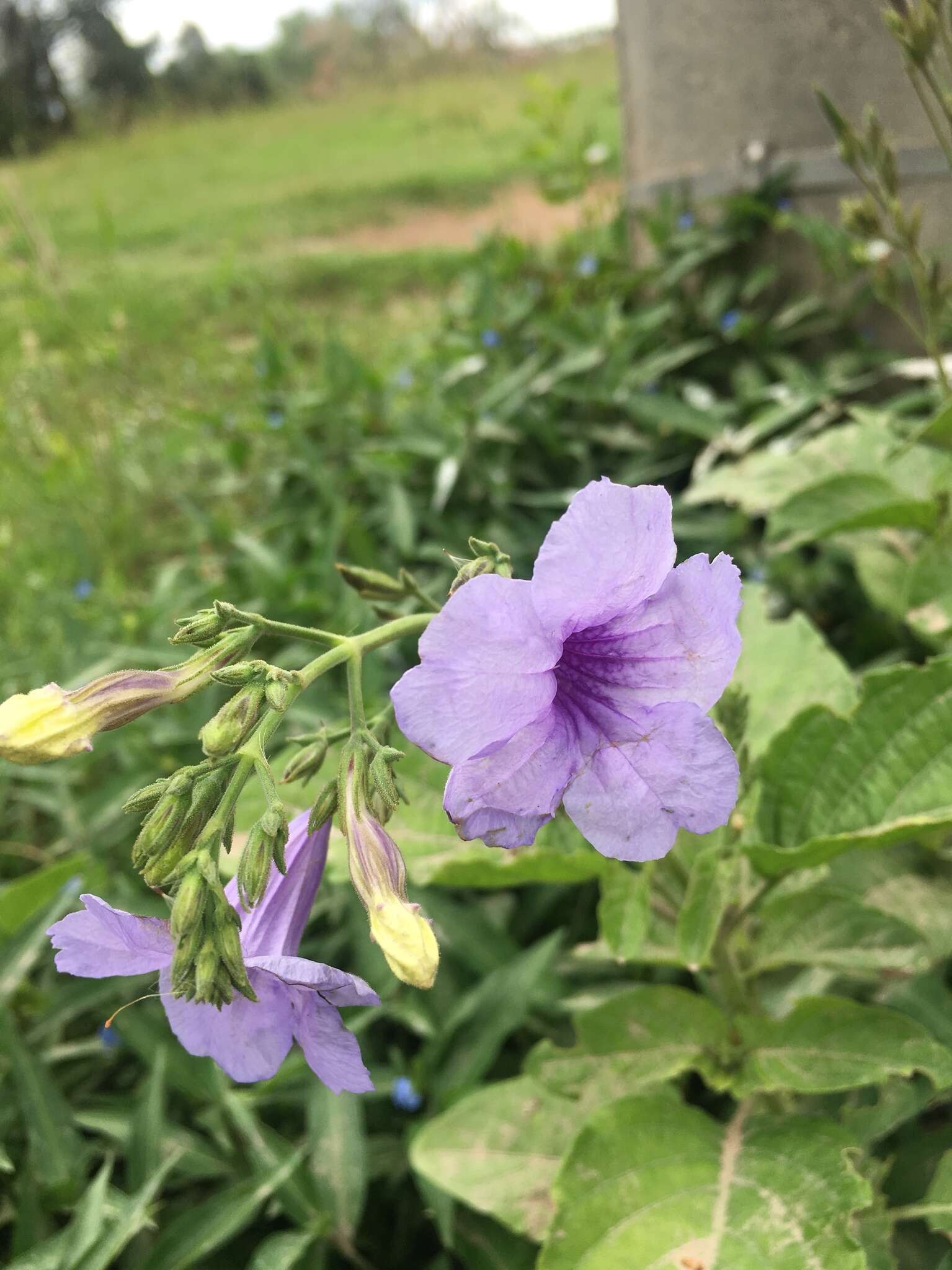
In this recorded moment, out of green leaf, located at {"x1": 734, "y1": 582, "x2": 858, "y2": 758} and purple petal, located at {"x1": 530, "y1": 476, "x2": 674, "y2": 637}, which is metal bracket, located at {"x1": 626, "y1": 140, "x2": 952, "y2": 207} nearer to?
green leaf, located at {"x1": 734, "y1": 582, "x2": 858, "y2": 758}

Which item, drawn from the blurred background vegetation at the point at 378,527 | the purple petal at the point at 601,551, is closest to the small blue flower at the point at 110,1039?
the blurred background vegetation at the point at 378,527

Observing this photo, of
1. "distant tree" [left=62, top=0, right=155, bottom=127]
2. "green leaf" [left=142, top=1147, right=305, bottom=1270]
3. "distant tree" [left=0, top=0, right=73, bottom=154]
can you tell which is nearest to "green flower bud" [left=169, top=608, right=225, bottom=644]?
"green leaf" [left=142, top=1147, right=305, bottom=1270]

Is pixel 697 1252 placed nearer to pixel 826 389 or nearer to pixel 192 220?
pixel 826 389

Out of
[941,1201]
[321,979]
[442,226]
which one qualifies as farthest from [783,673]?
[442,226]

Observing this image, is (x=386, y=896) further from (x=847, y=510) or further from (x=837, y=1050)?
(x=847, y=510)

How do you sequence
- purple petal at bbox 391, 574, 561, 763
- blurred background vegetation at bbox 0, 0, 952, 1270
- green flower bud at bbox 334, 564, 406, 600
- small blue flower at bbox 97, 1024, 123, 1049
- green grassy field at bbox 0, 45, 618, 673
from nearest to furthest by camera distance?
1. purple petal at bbox 391, 574, 561, 763
2. green flower bud at bbox 334, 564, 406, 600
3. blurred background vegetation at bbox 0, 0, 952, 1270
4. small blue flower at bbox 97, 1024, 123, 1049
5. green grassy field at bbox 0, 45, 618, 673

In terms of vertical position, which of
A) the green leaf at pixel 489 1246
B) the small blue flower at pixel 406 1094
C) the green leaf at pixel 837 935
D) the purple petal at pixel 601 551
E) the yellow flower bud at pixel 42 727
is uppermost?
the purple petal at pixel 601 551

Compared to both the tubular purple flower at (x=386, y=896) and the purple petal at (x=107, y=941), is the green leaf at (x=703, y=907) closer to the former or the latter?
the tubular purple flower at (x=386, y=896)
